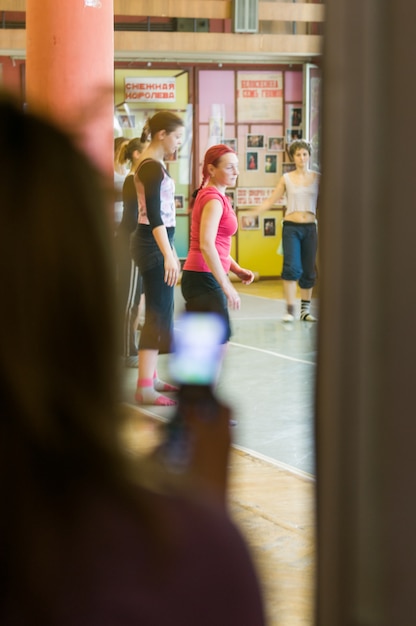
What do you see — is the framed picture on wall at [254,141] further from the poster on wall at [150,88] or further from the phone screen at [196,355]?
the phone screen at [196,355]

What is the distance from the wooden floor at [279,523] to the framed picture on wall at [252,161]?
9.20 m

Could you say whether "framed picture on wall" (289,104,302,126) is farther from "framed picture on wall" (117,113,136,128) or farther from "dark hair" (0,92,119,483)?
"dark hair" (0,92,119,483)

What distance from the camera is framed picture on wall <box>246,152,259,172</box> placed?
43.2 ft

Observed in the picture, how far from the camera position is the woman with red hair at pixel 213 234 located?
4.73 m

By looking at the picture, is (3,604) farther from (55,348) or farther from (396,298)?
(396,298)

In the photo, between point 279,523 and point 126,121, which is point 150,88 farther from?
point 279,523

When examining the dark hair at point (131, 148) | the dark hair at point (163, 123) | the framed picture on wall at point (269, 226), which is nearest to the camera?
the dark hair at point (163, 123)

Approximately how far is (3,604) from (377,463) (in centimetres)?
31

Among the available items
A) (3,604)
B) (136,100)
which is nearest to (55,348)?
(3,604)

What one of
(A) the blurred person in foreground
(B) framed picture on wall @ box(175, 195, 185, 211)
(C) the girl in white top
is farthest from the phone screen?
(B) framed picture on wall @ box(175, 195, 185, 211)

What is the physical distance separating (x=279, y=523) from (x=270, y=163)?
10279 mm

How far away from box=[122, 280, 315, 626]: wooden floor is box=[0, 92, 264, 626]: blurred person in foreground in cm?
129

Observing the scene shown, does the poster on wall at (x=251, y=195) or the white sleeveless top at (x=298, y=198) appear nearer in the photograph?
the white sleeveless top at (x=298, y=198)

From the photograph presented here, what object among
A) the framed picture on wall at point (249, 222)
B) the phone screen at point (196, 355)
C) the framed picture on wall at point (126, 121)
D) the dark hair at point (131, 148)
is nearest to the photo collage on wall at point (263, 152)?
the framed picture on wall at point (249, 222)
